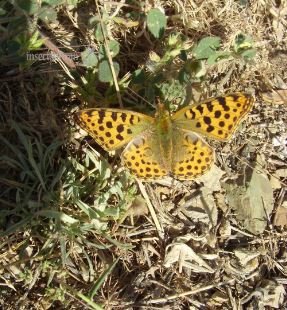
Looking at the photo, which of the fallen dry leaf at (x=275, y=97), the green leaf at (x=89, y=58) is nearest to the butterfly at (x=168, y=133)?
the green leaf at (x=89, y=58)

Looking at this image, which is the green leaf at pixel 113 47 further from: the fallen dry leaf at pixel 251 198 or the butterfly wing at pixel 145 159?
the fallen dry leaf at pixel 251 198

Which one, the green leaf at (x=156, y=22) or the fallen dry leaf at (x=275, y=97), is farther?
the fallen dry leaf at (x=275, y=97)

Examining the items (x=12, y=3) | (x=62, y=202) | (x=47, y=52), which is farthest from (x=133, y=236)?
(x=12, y=3)

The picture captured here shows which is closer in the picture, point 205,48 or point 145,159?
point 145,159

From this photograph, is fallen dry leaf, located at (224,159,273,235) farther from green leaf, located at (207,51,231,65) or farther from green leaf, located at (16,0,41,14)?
green leaf, located at (16,0,41,14)

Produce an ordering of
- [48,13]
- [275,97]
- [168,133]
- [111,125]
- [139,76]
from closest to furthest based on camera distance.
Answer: [111,125] < [168,133] < [48,13] < [139,76] < [275,97]

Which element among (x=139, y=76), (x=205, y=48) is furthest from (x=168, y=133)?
(x=205, y=48)

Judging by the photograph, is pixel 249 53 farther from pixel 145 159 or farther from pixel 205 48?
pixel 145 159
